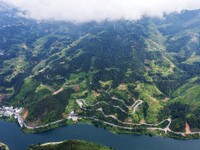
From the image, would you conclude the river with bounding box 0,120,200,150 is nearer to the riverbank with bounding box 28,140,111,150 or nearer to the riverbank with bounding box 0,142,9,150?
the riverbank with bounding box 0,142,9,150

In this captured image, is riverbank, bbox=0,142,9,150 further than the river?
No

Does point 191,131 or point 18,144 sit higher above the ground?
point 191,131

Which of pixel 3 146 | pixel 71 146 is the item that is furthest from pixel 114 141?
pixel 3 146

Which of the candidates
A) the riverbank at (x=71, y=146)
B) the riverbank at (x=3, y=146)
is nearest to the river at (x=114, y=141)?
the riverbank at (x=3, y=146)

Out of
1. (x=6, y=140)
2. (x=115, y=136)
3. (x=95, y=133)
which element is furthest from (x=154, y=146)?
(x=6, y=140)

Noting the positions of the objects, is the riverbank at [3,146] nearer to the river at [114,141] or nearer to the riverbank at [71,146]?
the river at [114,141]

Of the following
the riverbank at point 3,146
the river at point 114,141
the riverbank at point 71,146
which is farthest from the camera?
the river at point 114,141

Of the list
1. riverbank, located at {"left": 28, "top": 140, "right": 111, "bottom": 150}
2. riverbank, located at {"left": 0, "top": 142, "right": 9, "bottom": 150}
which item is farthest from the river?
riverbank, located at {"left": 28, "top": 140, "right": 111, "bottom": 150}

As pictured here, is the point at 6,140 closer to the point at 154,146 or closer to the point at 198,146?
the point at 154,146

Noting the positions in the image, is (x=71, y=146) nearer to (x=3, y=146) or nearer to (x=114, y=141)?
(x=114, y=141)

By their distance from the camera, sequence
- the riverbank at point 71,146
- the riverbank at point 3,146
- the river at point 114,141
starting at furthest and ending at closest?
the river at point 114,141 → the riverbank at point 3,146 → the riverbank at point 71,146

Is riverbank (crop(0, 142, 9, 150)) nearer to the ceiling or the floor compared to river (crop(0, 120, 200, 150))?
nearer to the floor
